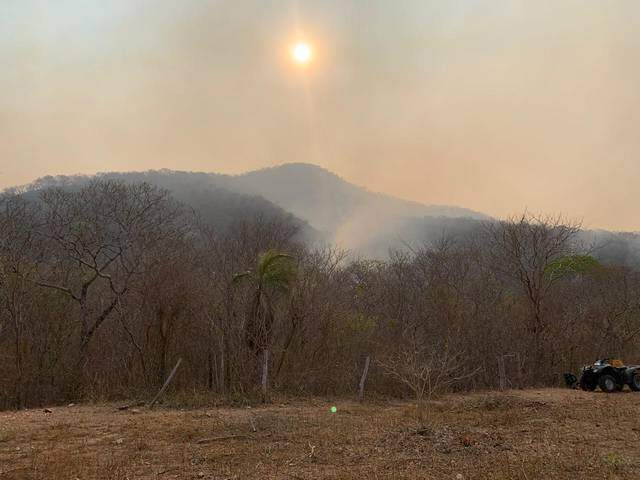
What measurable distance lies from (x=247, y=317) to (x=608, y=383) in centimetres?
1110

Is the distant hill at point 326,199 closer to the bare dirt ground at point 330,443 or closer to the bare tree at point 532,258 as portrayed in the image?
the bare tree at point 532,258

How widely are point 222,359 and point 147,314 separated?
3015 millimetres

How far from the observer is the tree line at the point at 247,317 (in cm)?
1444

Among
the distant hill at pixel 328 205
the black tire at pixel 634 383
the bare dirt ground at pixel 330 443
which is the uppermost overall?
the distant hill at pixel 328 205

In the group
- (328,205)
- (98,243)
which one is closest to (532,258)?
(98,243)

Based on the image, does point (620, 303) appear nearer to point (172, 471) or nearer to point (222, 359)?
point (222, 359)

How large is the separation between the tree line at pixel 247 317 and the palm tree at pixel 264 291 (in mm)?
45

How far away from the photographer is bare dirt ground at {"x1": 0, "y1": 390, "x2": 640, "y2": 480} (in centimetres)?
629

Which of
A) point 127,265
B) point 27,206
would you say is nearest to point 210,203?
point 27,206

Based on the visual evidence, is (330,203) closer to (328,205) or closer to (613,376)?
(328,205)

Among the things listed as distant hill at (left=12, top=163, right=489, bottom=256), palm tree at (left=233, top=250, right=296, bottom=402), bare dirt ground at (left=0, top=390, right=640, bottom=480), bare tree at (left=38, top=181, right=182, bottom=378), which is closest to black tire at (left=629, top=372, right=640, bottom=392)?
bare dirt ground at (left=0, top=390, right=640, bottom=480)

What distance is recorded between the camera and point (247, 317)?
573 inches

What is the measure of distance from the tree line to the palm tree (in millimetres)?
45

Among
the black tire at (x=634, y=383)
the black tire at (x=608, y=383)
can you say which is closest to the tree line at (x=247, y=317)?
the black tire at (x=608, y=383)
